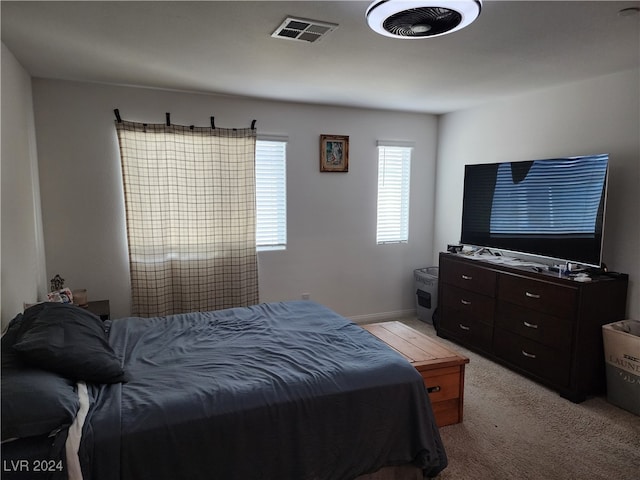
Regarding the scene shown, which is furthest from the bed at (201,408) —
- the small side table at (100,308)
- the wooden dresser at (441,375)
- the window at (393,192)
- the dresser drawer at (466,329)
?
the window at (393,192)

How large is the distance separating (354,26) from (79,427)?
7.39 feet

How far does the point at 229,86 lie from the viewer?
3457mm

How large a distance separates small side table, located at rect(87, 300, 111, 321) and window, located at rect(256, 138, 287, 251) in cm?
147

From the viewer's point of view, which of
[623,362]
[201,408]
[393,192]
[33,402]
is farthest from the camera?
[393,192]

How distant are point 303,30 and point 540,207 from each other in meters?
2.37

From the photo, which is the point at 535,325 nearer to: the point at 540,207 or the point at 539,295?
the point at 539,295

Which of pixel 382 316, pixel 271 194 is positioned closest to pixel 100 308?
pixel 271 194

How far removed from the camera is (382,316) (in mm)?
4758

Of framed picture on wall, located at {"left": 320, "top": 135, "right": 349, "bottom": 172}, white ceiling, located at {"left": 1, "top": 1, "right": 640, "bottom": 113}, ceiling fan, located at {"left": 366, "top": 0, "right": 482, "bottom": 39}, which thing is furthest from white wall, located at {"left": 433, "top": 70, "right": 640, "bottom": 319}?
ceiling fan, located at {"left": 366, "top": 0, "right": 482, "bottom": 39}

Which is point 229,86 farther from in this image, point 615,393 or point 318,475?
point 615,393

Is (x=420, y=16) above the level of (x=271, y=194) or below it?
above

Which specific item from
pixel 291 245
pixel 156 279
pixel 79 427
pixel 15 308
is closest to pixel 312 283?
pixel 291 245

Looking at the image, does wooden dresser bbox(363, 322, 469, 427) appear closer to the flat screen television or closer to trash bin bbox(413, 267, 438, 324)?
the flat screen television

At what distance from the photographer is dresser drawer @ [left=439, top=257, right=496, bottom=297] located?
3545 mm
